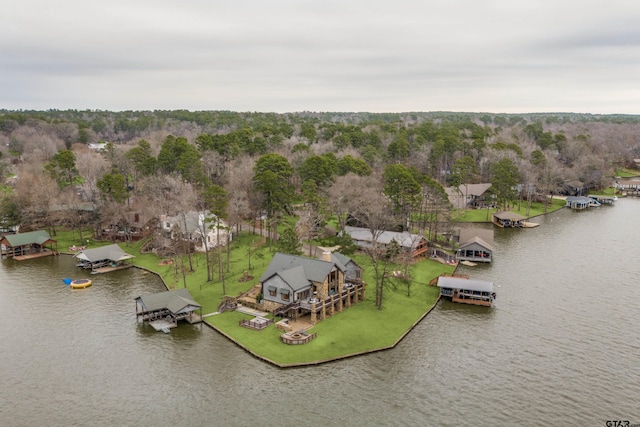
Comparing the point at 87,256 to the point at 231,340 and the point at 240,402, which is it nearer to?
the point at 231,340

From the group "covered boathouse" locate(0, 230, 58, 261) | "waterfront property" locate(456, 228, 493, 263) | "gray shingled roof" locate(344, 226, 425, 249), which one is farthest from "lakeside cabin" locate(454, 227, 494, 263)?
"covered boathouse" locate(0, 230, 58, 261)

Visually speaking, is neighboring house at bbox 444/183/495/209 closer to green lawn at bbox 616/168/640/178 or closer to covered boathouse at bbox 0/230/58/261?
green lawn at bbox 616/168/640/178

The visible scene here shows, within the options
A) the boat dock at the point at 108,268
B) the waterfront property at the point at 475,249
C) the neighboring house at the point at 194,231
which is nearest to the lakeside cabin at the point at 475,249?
the waterfront property at the point at 475,249

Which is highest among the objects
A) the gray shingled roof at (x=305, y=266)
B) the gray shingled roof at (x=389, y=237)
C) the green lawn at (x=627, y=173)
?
the green lawn at (x=627, y=173)

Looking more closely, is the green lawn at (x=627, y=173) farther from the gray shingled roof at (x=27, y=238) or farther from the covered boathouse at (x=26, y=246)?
the gray shingled roof at (x=27, y=238)

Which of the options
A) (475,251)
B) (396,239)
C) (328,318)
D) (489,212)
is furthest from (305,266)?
(489,212)

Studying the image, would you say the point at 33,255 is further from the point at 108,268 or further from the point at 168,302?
the point at 168,302
